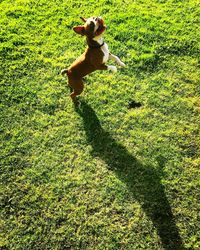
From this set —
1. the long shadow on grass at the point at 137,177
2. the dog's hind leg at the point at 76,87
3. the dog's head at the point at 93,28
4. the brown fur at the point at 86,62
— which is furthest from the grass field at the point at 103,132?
the dog's head at the point at 93,28

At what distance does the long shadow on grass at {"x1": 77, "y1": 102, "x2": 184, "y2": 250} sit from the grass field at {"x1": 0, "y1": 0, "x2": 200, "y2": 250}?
0.01 meters

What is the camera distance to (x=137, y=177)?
14.2ft

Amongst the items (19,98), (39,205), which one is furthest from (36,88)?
(39,205)

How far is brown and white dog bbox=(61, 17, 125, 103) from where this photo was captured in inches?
148

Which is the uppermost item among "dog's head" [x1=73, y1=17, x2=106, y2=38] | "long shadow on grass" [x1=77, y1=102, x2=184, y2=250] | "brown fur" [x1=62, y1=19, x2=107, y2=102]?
"dog's head" [x1=73, y1=17, x2=106, y2=38]

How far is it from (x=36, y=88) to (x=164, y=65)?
2.01 meters

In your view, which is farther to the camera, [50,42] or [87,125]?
[50,42]

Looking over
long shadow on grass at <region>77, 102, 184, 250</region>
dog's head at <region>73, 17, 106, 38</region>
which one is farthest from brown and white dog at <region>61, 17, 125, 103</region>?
long shadow on grass at <region>77, 102, 184, 250</region>

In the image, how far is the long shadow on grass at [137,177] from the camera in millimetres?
3973

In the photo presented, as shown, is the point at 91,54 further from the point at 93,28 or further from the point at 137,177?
the point at 137,177

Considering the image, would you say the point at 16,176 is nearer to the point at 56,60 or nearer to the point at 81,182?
the point at 81,182

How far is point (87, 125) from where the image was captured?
4.77 metres

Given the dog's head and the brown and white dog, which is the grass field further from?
the dog's head

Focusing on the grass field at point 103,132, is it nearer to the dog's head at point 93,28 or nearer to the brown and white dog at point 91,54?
the brown and white dog at point 91,54
